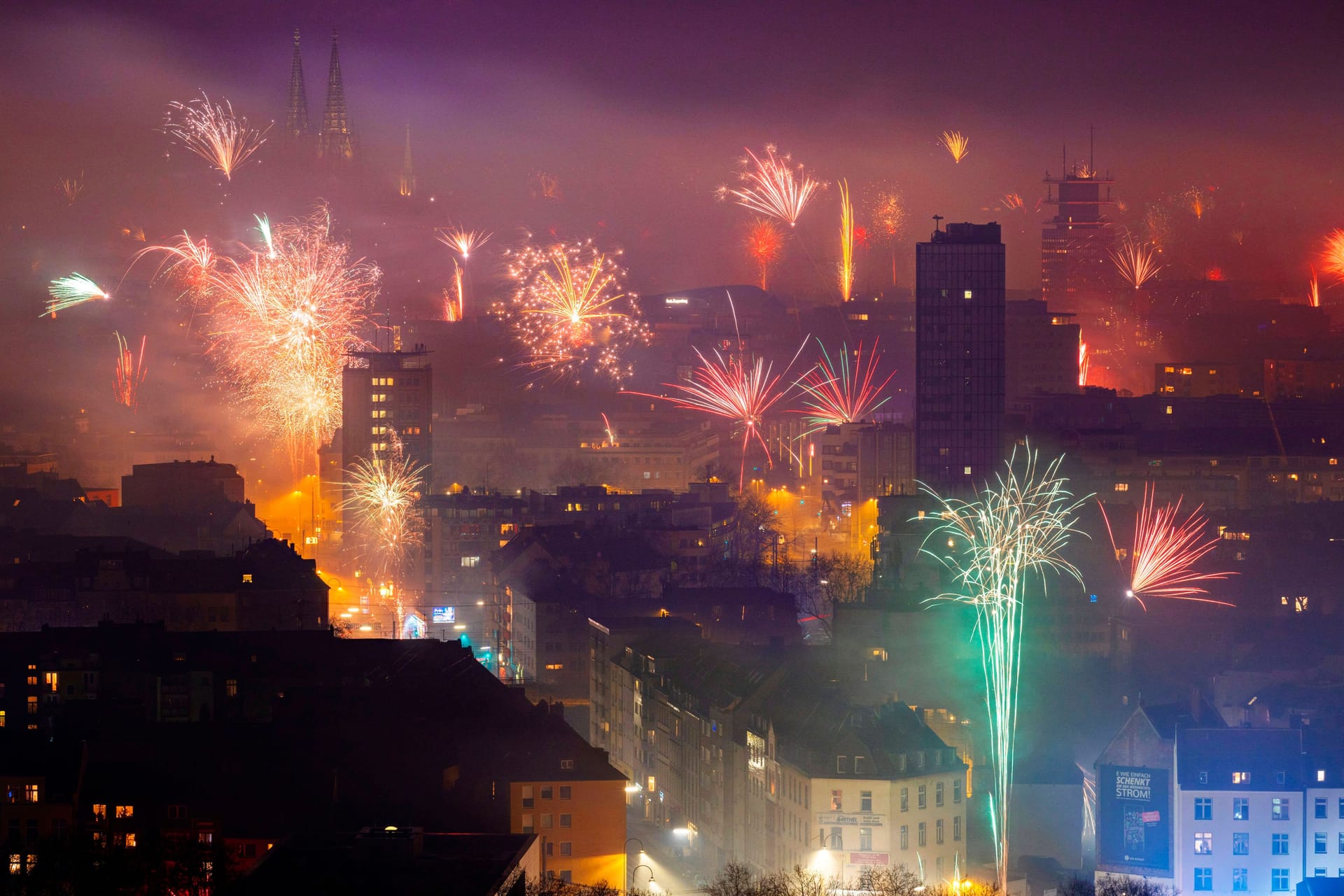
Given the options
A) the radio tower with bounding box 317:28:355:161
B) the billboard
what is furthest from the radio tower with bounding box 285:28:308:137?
the billboard

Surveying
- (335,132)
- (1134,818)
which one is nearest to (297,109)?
(335,132)

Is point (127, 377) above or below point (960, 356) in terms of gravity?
above

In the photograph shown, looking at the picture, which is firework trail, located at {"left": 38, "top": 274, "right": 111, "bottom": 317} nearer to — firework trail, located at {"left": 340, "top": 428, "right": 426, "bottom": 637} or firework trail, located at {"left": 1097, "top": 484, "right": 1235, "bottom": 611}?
firework trail, located at {"left": 340, "top": 428, "right": 426, "bottom": 637}

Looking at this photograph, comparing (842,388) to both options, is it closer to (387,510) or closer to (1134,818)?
(387,510)

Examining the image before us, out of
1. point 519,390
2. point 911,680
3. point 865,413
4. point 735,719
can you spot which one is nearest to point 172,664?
point 735,719

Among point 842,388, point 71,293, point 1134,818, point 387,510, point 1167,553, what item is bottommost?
point 1134,818

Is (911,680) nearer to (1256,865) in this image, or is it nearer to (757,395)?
(1256,865)

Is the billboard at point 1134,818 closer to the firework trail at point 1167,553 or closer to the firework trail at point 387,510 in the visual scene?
the firework trail at point 1167,553
